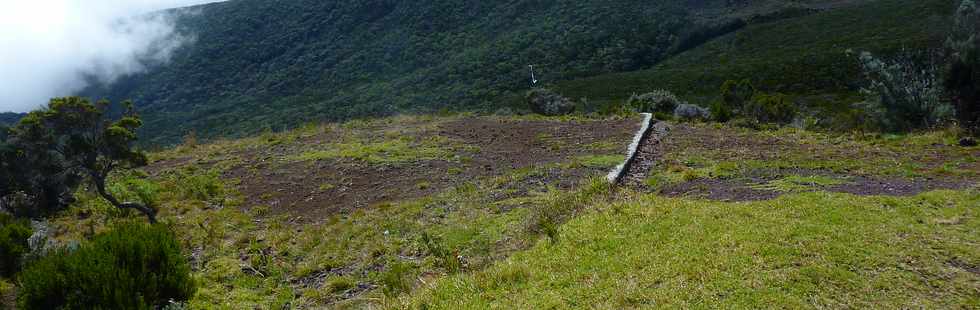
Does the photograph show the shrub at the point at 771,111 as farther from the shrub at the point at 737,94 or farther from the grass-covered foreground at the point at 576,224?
the grass-covered foreground at the point at 576,224

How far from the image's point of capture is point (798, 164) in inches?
424

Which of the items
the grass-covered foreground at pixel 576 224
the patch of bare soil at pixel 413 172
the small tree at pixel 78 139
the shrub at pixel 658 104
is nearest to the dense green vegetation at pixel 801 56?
the shrub at pixel 658 104

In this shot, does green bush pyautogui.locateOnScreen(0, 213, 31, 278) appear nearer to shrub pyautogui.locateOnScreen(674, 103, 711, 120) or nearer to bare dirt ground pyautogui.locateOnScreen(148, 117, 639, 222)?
bare dirt ground pyautogui.locateOnScreen(148, 117, 639, 222)

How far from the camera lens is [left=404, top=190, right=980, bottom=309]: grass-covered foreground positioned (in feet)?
16.3

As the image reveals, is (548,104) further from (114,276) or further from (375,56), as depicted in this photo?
(375,56)

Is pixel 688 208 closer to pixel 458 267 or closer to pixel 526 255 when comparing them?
pixel 526 255

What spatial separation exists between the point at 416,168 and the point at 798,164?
867 cm

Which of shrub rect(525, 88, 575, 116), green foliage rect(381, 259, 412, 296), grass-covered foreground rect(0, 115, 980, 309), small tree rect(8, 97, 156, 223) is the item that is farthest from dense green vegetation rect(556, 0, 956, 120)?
small tree rect(8, 97, 156, 223)

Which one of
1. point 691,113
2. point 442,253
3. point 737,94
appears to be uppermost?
point 442,253

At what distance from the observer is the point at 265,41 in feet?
220

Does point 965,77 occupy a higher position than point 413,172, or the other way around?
point 965,77

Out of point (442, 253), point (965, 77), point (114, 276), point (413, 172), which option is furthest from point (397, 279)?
point (965, 77)

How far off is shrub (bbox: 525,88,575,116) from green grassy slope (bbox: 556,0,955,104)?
14.1 metres

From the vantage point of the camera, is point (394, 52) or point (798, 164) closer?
point (798, 164)
